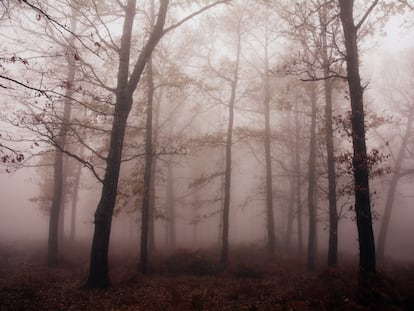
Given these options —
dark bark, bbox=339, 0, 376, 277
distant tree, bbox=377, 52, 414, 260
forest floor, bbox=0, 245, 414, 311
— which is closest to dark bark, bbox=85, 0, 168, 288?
forest floor, bbox=0, 245, 414, 311

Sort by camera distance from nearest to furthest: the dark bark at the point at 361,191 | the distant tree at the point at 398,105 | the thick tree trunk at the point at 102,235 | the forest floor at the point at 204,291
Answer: the forest floor at the point at 204,291 → the dark bark at the point at 361,191 → the thick tree trunk at the point at 102,235 → the distant tree at the point at 398,105

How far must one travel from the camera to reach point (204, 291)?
8531 millimetres

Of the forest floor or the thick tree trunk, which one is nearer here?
the forest floor

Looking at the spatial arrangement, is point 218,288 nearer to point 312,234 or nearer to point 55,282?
point 55,282

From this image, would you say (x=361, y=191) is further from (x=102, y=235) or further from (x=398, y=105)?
(x=398, y=105)

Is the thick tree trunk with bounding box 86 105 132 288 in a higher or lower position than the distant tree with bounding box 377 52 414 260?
lower

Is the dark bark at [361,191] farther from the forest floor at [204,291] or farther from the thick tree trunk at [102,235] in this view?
the thick tree trunk at [102,235]

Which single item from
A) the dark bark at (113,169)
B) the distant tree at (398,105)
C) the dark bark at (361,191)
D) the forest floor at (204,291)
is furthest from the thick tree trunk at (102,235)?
the distant tree at (398,105)

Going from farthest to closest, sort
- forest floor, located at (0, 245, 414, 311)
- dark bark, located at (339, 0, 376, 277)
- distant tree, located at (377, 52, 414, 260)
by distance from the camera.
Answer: distant tree, located at (377, 52, 414, 260) → dark bark, located at (339, 0, 376, 277) → forest floor, located at (0, 245, 414, 311)

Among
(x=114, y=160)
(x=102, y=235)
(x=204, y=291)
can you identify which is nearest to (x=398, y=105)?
(x=204, y=291)

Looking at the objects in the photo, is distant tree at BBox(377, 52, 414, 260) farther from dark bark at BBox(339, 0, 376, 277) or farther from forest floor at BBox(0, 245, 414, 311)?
dark bark at BBox(339, 0, 376, 277)

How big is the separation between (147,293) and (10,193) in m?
81.8

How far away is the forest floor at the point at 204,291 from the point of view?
673 centimetres

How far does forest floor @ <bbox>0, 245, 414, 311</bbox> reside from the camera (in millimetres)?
6727
